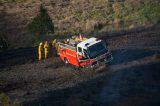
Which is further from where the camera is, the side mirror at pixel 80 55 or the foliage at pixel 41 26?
the foliage at pixel 41 26

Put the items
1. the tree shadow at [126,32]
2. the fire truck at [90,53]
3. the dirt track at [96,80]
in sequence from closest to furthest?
the dirt track at [96,80] → the fire truck at [90,53] → the tree shadow at [126,32]

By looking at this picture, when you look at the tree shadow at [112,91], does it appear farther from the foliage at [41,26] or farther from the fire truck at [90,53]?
the foliage at [41,26]

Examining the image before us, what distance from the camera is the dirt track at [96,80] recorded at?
21.0m

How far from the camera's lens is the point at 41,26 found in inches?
1391

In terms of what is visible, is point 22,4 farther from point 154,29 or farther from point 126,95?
point 126,95

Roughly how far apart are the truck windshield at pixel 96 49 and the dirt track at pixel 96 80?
1241 mm

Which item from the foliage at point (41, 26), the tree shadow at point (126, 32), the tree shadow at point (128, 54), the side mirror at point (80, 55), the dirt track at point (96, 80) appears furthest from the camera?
the foliage at point (41, 26)

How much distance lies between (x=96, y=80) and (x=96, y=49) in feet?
8.88

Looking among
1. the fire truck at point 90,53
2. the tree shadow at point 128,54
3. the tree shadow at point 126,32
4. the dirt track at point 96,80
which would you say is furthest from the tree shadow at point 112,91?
the tree shadow at point 126,32

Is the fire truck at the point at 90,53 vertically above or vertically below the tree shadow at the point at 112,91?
above

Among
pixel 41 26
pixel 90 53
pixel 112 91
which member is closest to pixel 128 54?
pixel 90 53

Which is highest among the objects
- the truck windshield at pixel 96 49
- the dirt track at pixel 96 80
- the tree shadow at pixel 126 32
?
the truck windshield at pixel 96 49

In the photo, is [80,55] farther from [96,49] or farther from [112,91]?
[112,91]

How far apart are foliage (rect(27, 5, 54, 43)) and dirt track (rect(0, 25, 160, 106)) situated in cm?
498
